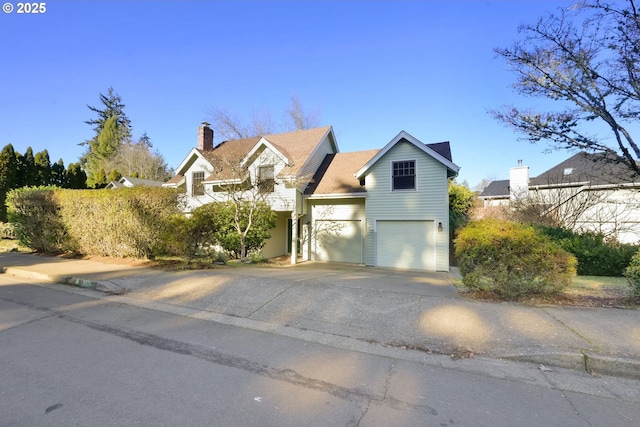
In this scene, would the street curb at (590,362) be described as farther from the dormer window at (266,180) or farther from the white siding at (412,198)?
the dormer window at (266,180)

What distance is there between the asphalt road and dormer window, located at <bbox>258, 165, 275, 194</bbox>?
357 inches

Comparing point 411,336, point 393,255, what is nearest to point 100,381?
point 411,336

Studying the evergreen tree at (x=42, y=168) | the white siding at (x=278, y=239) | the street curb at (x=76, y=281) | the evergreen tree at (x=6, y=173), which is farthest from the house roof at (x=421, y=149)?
the evergreen tree at (x=42, y=168)

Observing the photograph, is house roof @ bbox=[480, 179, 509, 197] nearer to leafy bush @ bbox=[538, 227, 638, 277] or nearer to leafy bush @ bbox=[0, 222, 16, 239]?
leafy bush @ bbox=[538, 227, 638, 277]

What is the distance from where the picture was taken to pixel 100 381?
3.26 m

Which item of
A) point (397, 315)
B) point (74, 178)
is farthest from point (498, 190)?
point (74, 178)

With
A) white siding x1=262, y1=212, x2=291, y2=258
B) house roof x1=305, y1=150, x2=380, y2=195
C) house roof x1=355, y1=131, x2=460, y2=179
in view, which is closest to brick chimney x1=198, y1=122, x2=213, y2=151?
white siding x1=262, y1=212, x2=291, y2=258

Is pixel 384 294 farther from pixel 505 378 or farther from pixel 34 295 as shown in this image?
pixel 34 295

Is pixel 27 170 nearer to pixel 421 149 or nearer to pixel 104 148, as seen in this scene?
pixel 421 149

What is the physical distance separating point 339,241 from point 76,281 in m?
10.8

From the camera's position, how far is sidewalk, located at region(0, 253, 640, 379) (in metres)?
4.05

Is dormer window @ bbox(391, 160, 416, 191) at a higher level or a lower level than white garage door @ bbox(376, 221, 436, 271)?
higher

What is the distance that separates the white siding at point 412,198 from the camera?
13109 millimetres

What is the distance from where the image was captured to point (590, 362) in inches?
146
